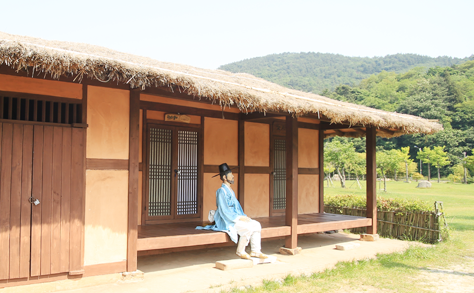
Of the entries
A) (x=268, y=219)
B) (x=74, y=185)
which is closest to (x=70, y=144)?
(x=74, y=185)

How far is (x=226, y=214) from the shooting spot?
245 inches

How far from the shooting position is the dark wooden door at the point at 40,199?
434 centimetres

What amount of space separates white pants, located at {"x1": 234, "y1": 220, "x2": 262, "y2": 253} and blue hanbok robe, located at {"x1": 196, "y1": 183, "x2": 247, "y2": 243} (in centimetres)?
9

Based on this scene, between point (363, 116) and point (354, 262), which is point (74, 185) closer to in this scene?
point (354, 262)

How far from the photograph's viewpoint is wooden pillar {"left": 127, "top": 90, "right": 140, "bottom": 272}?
16.6 feet

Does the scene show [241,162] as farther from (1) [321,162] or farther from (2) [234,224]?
(1) [321,162]

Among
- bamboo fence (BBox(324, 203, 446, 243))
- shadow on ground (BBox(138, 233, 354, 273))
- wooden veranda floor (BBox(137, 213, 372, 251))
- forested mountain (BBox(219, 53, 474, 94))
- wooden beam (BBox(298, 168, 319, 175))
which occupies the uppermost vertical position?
forested mountain (BBox(219, 53, 474, 94))

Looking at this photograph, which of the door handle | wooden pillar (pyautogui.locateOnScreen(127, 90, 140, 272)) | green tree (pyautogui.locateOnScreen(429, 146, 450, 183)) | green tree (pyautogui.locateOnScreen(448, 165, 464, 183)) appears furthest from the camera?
green tree (pyautogui.locateOnScreen(429, 146, 450, 183))

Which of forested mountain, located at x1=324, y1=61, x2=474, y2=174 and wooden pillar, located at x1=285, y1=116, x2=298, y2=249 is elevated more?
forested mountain, located at x1=324, y1=61, x2=474, y2=174

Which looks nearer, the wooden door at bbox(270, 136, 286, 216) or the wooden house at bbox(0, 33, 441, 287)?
the wooden house at bbox(0, 33, 441, 287)

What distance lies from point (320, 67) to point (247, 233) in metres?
96.9

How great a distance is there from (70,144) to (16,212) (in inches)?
37.0

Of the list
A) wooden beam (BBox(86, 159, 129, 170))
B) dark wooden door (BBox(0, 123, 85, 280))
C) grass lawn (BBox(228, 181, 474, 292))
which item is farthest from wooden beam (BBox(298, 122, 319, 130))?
dark wooden door (BBox(0, 123, 85, 280))

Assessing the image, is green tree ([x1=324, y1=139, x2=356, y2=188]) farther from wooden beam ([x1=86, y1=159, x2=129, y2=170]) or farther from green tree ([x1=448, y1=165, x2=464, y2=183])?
wooden beam ([x1=86, y1=159, x2=129, y2=170])
